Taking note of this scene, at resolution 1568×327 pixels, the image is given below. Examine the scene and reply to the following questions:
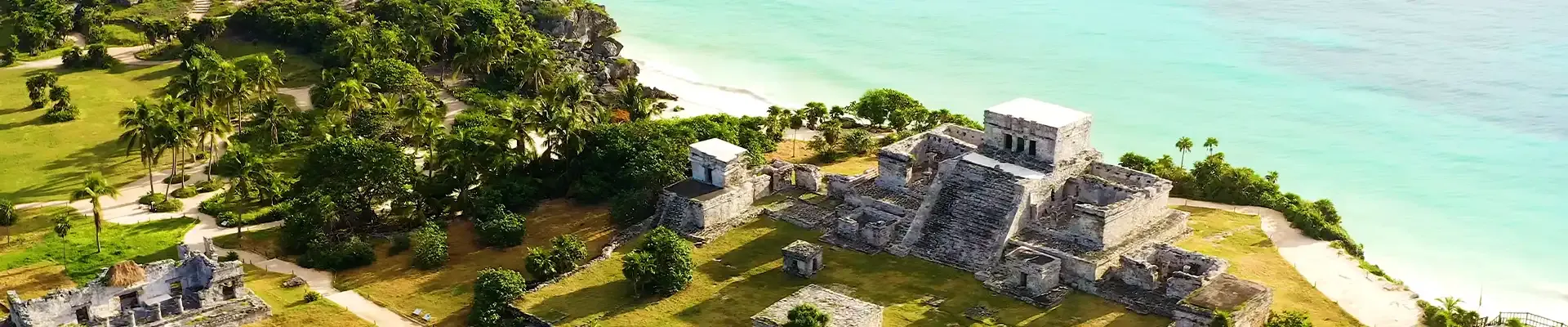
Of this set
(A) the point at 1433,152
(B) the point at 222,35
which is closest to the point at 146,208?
(B) the point at 222,35

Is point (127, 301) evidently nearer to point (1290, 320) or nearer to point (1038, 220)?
point (1038, 220)

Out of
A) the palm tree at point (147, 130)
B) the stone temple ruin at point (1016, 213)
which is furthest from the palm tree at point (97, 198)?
the stone temple ruin at point (1016, 213)

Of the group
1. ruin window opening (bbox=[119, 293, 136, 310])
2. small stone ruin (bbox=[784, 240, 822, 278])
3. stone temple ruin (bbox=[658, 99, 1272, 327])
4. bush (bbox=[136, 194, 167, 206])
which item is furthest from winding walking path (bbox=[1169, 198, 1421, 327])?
bush (bbox=[136, 194, 167, 206])

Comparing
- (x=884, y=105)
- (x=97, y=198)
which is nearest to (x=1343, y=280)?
(x=884, y=105)

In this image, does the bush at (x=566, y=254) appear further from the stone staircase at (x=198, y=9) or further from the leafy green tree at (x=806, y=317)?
the stone staircase at (x=198, y=9)

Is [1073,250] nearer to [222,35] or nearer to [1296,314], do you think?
[1296,314]

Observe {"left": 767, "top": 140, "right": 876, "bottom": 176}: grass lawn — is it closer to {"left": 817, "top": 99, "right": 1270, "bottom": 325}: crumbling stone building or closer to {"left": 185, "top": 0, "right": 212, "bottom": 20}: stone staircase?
{"left": 817, "top": 99, "right": 1270, "bottom": 325}: crumbling stone building
